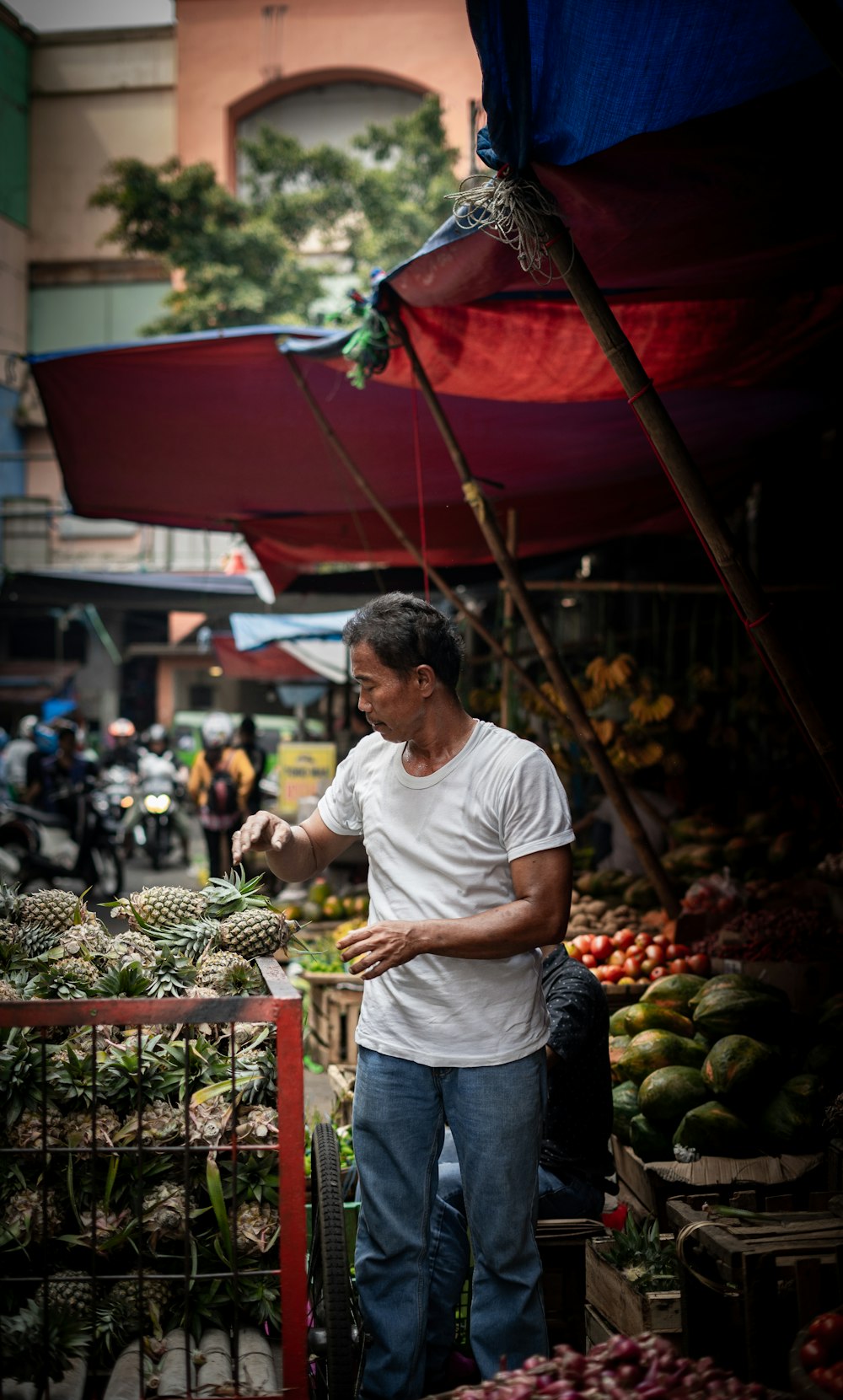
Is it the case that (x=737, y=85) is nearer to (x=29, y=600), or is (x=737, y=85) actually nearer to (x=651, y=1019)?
(x=651, y=1019)

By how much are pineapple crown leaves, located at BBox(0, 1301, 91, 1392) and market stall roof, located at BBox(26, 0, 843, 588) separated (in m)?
2.72

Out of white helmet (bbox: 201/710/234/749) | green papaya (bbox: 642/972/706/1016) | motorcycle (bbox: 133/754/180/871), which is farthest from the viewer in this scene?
motorcycle (bbox: 133/754/180/871)

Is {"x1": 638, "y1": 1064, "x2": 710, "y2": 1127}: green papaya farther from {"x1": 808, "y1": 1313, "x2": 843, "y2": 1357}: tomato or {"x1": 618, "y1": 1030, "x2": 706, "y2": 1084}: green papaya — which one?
{"x1": 808, "y1": 1313, "x2": 843, "y2": 1357}: tomato

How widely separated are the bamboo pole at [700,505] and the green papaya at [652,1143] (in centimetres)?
129

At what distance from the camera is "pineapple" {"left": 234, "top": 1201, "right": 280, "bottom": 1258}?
2449 mm

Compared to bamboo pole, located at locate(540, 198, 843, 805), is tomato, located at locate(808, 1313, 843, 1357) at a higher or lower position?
lower

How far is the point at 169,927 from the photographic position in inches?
118

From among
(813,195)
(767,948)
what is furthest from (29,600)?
(813,195)

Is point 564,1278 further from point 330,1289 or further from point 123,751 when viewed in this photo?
point 123,751

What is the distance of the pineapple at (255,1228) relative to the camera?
245 centimetres

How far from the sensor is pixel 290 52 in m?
27.0

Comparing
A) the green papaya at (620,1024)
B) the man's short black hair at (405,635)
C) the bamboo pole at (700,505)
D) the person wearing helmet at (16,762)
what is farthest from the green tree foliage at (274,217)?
the man's short black hair at (405,635)

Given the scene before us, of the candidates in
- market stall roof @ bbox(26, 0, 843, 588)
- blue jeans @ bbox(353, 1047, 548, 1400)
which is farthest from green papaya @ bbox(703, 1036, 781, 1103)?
market stall roof @ bbox(26, 0, 843, 588)

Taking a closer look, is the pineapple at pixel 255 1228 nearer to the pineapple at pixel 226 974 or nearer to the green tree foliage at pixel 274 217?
the pineapple at pixel 226 974
